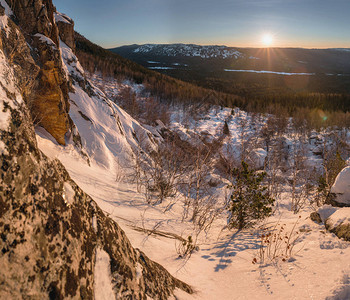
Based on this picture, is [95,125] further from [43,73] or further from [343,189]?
[343,189]

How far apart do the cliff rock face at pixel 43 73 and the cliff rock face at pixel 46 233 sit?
938 centimetres

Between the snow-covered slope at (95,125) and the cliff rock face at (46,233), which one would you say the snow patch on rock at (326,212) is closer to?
the cliff rock face at (46,233)

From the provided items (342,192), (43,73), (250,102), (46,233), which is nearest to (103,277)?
(46,233)

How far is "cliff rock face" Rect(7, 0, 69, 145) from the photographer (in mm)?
10117

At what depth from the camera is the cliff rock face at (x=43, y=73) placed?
10117 mm

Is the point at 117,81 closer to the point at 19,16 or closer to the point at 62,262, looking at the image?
the point at 19,16

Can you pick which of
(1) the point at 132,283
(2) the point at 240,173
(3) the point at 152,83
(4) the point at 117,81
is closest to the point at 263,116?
(3) the point at 152,83

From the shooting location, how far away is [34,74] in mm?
9094

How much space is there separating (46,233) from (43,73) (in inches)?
436

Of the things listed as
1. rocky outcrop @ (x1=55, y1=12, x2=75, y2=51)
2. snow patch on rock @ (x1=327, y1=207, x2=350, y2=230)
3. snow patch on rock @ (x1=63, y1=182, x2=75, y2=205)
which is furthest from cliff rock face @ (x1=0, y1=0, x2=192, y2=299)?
rocky outcrop @ (x1=55, y1=12, x2=75, y2=51)

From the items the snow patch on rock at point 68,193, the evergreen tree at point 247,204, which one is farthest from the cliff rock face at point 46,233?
the evergreen tree at point 247,204

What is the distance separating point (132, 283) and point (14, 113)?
1904 millimetres

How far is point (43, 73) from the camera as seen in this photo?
1010cm

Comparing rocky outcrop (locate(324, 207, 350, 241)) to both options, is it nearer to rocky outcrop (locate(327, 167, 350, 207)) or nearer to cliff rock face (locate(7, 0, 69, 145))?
rocky outcrop (locate(327, 167, 350, 207))
